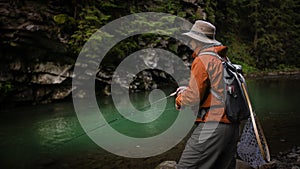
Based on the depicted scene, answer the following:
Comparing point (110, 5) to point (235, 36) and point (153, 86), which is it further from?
point (235, 36)

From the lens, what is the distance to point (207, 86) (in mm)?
2645

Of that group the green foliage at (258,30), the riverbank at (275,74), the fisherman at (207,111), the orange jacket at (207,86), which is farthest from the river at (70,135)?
the riverbank at (275,74)

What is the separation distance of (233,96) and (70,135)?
6757 millimetres

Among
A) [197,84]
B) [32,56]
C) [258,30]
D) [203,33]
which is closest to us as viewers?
[197,84]

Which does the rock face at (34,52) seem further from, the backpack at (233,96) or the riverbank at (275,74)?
the riverbank at (275,74)

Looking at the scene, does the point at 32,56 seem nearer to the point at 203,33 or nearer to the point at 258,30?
the point at 203,33

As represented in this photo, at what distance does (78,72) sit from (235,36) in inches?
904

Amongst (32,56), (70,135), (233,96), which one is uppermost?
(233,96)

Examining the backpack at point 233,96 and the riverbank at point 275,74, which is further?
the riverbank at point 275,74

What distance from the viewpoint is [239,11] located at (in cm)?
3169

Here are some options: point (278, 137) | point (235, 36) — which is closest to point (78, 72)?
point (278, 137)

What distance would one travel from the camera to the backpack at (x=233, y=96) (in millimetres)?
2648

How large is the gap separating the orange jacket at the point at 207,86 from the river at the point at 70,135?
2.06 meters

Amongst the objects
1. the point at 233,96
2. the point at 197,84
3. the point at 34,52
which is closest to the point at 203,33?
the point at 197,84
